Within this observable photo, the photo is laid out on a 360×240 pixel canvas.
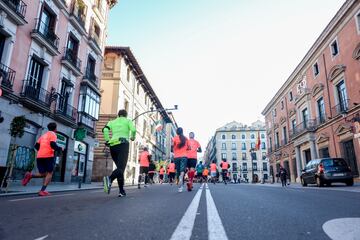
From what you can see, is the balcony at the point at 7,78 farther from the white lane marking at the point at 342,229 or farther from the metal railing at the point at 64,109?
the white lane marking at the point at 342,229

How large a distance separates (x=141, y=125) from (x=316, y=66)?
20.2 meters

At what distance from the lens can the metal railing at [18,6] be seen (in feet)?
40.5

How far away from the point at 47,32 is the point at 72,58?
2813 mm

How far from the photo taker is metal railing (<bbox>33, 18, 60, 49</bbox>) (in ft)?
48.1

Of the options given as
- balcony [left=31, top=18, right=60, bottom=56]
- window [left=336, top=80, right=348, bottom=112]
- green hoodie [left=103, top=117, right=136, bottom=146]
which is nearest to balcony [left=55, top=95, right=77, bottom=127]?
balcony [left=31, top=18, right=60, bottom=56]

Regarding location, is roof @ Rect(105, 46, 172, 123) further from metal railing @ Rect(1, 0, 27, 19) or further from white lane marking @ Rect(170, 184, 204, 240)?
white lane marking @ Rect(170, 184, 204, 240)

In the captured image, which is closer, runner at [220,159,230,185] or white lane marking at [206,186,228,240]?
white lane marking at [206,186,228,240]

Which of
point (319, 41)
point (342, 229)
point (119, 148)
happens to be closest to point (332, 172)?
point (119, 148)

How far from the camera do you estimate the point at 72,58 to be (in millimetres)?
18578

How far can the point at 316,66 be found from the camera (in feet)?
86.2

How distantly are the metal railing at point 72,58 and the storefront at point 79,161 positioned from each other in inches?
209

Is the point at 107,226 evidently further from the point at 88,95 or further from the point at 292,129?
the point at 292,129

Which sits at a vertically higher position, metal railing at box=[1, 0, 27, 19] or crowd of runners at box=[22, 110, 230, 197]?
metal railing at box=[1, 0, 27, 19]

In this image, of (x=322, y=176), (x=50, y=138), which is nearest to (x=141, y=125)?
(x=322, y=176)
